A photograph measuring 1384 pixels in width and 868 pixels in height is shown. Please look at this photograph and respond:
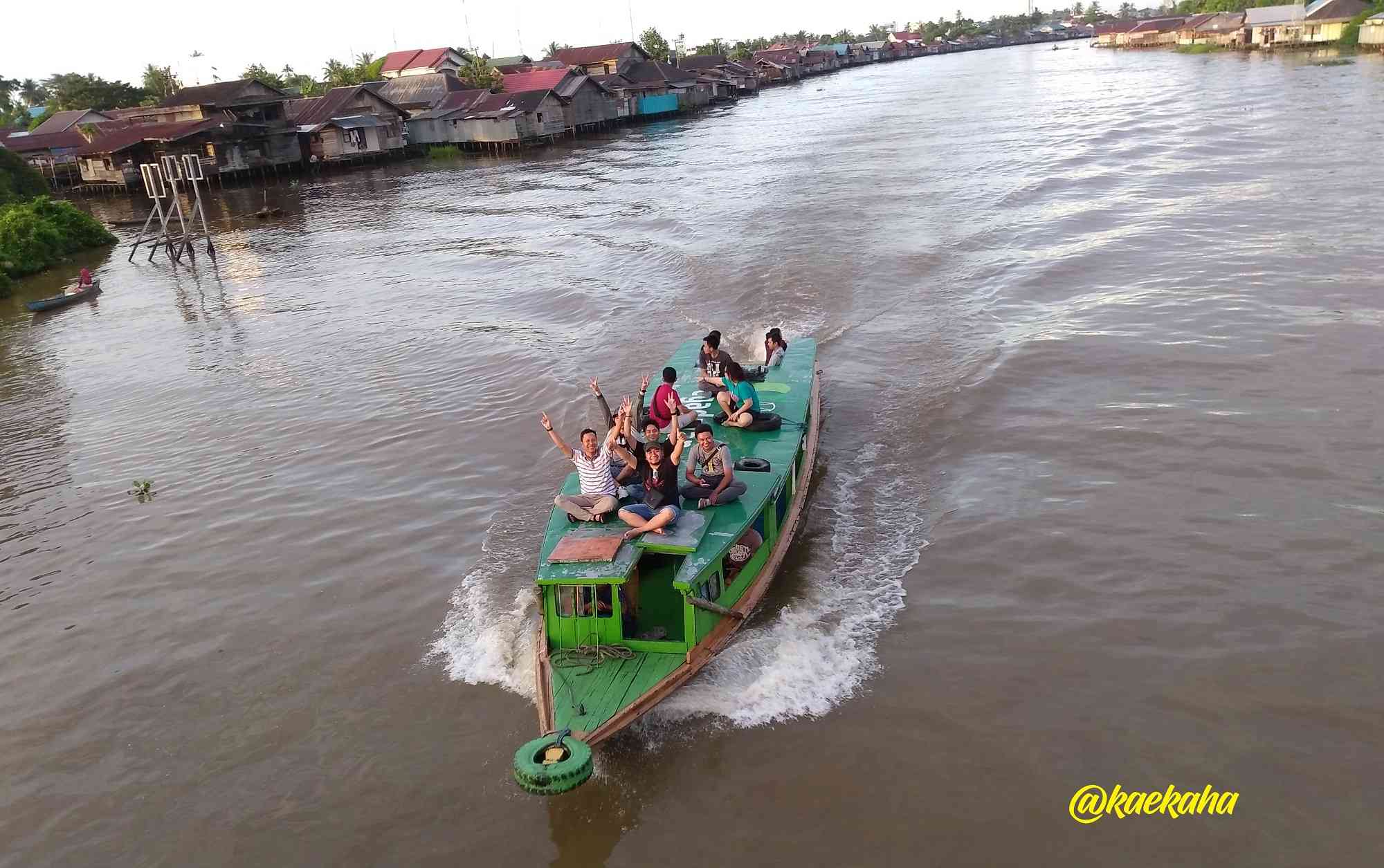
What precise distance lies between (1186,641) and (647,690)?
582 centimetres

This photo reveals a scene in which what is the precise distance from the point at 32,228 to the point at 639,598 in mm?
35761

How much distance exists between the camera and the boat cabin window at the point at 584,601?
30.3 ft

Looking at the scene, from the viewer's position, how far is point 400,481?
1472cm

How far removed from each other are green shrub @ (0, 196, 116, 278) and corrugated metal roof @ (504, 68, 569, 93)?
3778 cm

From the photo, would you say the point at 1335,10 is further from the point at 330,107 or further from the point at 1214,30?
the point at 330,107

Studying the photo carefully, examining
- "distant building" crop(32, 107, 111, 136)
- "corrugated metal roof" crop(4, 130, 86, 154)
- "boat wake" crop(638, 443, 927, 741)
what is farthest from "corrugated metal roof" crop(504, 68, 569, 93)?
"boat wake" crop(638, 443, 927, 741)

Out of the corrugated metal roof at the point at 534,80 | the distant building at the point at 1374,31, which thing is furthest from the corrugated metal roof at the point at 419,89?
the distant building at the point at 1374,31

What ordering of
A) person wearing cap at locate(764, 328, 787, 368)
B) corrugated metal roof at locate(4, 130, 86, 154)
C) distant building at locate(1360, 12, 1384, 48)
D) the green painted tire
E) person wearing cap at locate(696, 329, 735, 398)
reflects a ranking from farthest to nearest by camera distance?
distant building at locate(1360, 12, 1384, 48)
corrugated metal roof at locate(4, 130, 86, 154)
person wearing cap at locate(764, 328, 787, 368)
person wearing cap at locate(696, 329, 735, 398)
the green painted tire

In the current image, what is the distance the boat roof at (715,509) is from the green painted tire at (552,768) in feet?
5.60

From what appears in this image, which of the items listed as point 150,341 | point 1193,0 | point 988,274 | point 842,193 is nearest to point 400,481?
point 150,341

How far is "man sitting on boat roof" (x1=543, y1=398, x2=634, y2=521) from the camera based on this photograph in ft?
33.8

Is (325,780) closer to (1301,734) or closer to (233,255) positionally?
(1301,734)

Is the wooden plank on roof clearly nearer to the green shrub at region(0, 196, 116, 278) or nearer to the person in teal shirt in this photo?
the person in teal shirt

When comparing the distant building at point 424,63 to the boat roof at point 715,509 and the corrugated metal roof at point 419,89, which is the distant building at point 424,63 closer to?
the corrugated metal roof at point 419,89
